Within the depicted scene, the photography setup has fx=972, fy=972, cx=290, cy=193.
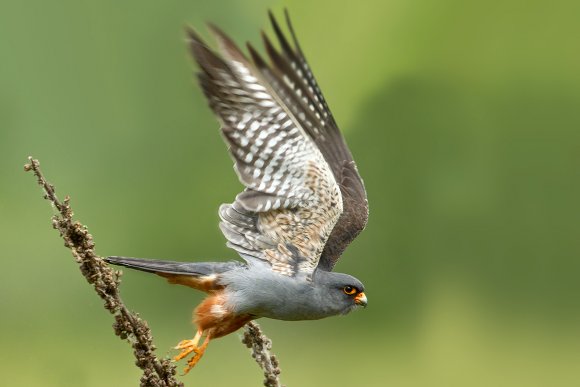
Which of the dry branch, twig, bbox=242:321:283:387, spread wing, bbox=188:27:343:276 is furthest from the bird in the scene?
the dry branch

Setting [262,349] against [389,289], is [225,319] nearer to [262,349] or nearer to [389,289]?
[262,349]

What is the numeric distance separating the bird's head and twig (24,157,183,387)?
5.30 feet

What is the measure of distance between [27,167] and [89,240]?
1.50ft

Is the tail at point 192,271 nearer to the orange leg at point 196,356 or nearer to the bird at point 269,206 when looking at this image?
the bird at point 269,206

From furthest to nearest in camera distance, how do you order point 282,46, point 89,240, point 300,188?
point 300,188 < point 282,46 < point 89,240

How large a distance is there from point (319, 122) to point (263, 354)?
1810 mm

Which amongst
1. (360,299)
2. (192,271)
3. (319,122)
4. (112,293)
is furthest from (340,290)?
(112,293)

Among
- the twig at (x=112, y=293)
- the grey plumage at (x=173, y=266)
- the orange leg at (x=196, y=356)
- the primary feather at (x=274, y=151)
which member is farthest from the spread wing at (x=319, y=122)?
the twig at (x=112, y=293)

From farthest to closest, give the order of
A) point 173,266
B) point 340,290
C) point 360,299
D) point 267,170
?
1. point 360,299
2. point 340,290
3. point 173,266
4. point 267,170

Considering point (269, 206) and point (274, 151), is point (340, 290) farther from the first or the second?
point (274, 151)

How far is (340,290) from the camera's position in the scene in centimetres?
585

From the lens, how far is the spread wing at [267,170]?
16.5 ft

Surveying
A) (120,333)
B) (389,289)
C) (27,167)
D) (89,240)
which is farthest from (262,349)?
(389,289)

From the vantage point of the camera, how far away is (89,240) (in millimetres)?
4191
